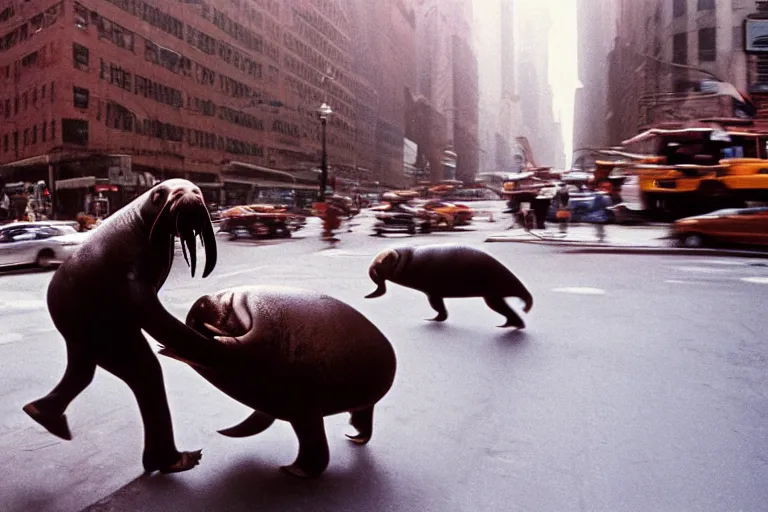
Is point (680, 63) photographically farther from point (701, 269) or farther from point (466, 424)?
point (466, 424)

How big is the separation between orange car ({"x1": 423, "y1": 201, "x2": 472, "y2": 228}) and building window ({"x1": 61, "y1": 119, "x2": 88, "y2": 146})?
3.35 m

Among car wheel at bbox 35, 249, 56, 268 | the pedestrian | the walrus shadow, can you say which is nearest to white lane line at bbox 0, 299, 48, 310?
the pedestrian

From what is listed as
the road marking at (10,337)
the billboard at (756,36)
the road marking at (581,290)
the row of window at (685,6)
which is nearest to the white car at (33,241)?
the road marking at (10,337)

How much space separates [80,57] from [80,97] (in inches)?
11.2

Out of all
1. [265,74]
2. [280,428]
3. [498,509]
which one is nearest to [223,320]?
[280,428]

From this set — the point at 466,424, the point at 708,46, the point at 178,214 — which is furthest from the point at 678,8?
the point at 178,214

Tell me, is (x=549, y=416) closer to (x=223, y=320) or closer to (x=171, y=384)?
(x=223, y=320)

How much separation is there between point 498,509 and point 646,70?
33.3ft

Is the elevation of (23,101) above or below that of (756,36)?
below

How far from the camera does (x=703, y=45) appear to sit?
8.73m

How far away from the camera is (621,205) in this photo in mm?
9695

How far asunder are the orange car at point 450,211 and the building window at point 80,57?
11.2ft

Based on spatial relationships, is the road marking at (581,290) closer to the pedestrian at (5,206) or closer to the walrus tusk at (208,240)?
the walrus tusk at (208,240)

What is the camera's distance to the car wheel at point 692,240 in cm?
951
